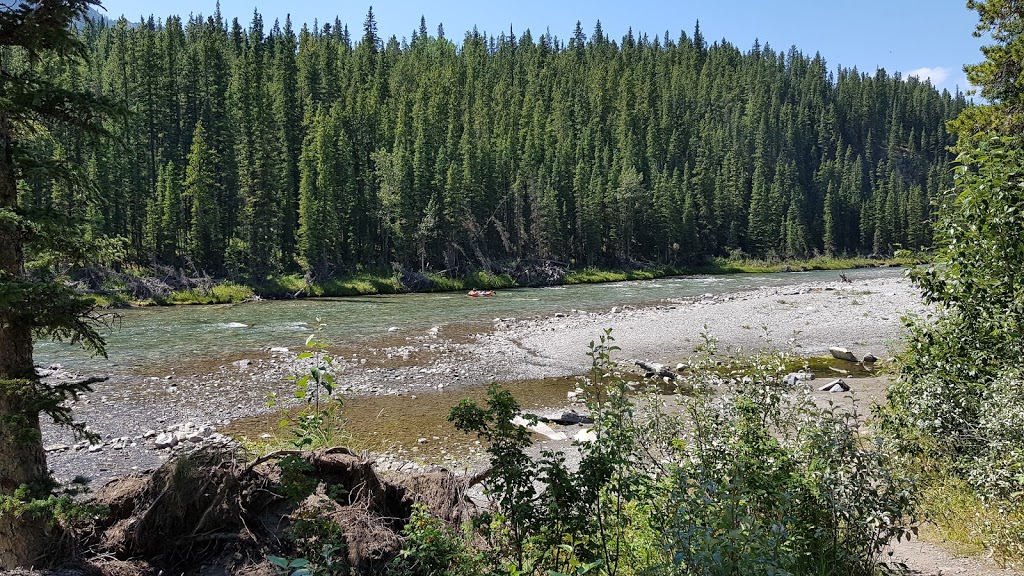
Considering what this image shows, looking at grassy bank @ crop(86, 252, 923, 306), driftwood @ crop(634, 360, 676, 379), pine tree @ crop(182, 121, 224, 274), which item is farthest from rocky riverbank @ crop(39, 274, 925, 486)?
pine tree @ crop(182, 121, 224, 274)

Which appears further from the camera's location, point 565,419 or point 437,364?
point 437,364

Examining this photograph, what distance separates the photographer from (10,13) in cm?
454

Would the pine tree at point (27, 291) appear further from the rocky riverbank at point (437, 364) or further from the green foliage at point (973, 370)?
the green foliage at point (973, 370)

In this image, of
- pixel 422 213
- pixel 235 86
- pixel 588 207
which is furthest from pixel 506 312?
pixel 235 86

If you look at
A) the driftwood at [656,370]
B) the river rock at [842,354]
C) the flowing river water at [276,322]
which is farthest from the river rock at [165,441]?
the river rock at [842,354]

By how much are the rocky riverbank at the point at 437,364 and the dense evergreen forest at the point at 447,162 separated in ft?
26.2

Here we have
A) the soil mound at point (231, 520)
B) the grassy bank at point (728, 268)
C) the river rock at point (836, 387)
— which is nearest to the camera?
the soil mound at point (231, 520)

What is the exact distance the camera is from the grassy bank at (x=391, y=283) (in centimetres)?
4328

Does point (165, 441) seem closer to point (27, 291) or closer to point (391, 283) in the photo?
point (27, 291)

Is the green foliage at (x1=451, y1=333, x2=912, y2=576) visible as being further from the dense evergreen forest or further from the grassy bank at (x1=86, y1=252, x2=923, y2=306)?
the grassy bank at (x1=86, y1=252, x2=923, y2=306)

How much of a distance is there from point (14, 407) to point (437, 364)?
47.8ft

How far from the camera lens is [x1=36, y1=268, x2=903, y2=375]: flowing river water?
20.0 meters

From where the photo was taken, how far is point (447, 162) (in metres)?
67.6

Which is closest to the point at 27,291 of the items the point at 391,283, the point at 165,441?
the point at 165,441
